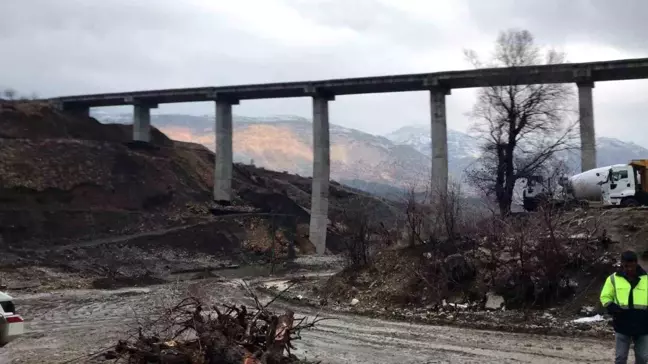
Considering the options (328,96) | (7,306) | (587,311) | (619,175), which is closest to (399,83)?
(328,96)

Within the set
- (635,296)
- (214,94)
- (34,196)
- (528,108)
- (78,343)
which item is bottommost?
(78,343)

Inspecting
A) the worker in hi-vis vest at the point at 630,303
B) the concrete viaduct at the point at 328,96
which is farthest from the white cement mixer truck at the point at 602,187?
the worker in hi-vis vest at the point at 630,303

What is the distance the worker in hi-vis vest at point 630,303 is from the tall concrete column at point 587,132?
2739 centimetres

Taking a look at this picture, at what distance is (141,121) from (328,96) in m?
16.9

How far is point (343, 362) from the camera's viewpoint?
1022 centimetres

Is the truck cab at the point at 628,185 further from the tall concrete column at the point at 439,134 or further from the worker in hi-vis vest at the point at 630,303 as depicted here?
the worker in hi-vis vest at the point at 630,303

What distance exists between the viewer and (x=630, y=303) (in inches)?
277

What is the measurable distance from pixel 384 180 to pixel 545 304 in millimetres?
166930

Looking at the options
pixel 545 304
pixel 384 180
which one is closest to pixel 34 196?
pixel 545 304

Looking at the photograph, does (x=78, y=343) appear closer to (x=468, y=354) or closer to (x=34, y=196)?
(x=468, y=354)

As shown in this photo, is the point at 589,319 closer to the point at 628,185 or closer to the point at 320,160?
the point at 628,185

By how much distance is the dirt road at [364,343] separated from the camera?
10.5m

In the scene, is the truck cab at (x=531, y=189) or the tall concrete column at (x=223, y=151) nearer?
the truck cab at (x=531, y=189)

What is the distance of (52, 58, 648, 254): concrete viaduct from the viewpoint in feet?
107
